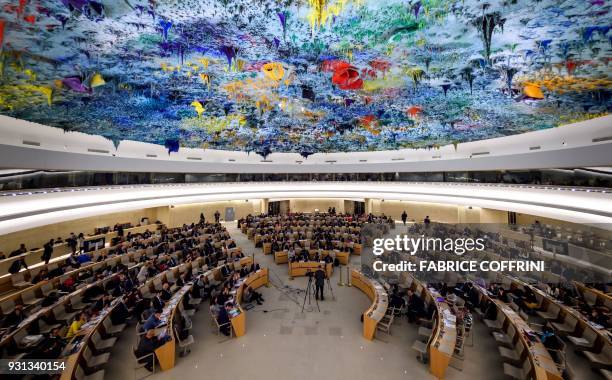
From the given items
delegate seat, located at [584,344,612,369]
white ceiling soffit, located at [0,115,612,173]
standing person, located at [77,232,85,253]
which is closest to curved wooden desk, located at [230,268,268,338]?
white ceiling soffit, located at [0,115,612,173]

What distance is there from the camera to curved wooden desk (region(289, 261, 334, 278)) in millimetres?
13172

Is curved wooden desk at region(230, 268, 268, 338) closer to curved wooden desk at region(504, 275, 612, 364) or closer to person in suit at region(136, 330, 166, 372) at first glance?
person in suit at region(136, 330, 166, 372)

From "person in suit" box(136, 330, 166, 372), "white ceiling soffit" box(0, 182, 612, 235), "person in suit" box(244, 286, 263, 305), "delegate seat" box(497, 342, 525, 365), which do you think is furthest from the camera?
"person in suit" box(244, 286, 263, 305)

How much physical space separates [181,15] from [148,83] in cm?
315

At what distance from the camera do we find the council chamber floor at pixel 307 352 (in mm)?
6551

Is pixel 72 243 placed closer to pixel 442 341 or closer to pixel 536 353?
pixel 442 341

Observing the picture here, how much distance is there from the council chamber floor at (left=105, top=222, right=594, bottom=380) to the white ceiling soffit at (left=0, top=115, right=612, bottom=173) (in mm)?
6941

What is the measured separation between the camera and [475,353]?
24.0ft

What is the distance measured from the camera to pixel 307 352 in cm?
736

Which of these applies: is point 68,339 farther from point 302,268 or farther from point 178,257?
point 302,268

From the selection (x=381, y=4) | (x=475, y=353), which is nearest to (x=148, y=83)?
(x=381, y=4)

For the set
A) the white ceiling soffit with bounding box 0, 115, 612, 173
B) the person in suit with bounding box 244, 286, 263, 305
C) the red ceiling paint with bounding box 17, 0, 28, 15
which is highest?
the red ceiling paint with bounding box 17, 0, 28, 15

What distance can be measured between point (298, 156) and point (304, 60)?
59.3 feet

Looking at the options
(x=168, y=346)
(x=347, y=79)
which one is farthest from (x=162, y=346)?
(x=347, y=79)
